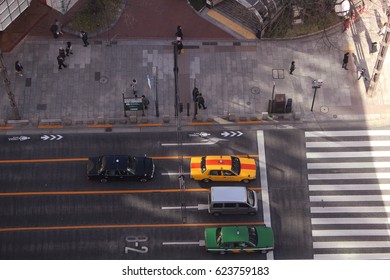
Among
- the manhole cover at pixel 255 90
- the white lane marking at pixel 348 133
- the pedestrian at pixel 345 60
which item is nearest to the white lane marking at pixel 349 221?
the white lane marking at pixel 348 133

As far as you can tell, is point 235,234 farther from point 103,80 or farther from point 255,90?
point 103,80

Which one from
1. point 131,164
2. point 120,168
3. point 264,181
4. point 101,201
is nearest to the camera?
point 120,168

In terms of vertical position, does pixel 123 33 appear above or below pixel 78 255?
above

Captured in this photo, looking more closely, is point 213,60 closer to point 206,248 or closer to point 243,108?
point 243,108

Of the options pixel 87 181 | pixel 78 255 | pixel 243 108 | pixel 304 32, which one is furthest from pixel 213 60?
pixel 78 255

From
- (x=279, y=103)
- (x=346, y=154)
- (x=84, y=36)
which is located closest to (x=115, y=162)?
(x=84, y=36)

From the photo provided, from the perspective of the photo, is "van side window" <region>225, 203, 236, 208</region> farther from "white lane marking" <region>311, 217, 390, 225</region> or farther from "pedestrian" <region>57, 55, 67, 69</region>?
"pedestrian" <region>57, 55, 67, 69</region>
